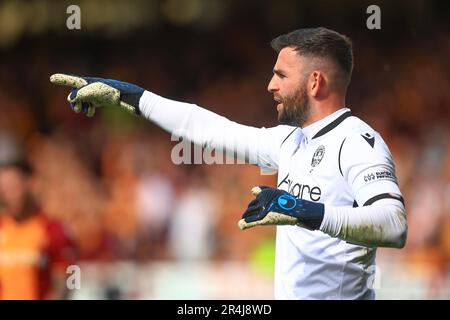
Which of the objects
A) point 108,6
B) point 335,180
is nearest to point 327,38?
point 335,180

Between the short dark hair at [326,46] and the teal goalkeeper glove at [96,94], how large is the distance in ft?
2.66

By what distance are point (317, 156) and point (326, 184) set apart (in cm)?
16

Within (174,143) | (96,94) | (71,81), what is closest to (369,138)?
(96,94)

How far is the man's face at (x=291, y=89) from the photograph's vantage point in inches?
159

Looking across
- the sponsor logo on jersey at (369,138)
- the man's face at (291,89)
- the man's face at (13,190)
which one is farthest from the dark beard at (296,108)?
the man's face at (13,190)

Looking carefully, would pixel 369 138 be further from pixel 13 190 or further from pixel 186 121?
pixel 13 190

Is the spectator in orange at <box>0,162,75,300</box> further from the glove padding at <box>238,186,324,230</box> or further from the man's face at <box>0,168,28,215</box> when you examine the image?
the glove padding at <box>238,186,324,230</box>

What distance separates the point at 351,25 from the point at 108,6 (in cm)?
349

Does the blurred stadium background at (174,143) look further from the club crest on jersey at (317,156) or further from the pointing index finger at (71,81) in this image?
the club crest on jersey at (317,156)

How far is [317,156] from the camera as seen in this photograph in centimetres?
397

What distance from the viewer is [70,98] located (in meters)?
4.26

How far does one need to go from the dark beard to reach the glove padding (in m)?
0.68

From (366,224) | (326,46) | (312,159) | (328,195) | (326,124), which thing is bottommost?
(366,224)
